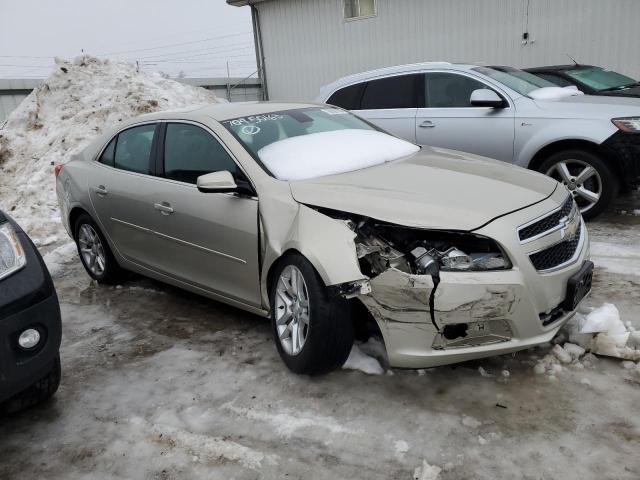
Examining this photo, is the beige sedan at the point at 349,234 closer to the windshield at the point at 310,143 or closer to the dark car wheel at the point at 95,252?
the windshield at the point at 310,143

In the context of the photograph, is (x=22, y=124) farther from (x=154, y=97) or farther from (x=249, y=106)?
(x=249, y=106)

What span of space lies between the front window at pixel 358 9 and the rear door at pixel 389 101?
7133 millimetres

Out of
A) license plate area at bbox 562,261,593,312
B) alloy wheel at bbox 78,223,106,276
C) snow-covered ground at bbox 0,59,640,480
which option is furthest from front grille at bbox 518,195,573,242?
alloy wheel at bbox 78,223,106,276

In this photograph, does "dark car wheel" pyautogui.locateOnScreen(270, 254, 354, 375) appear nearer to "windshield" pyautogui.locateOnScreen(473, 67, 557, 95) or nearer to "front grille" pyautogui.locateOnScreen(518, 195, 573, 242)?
"front grille" pyautogui.locateOnScreen(518, 195, 573, 242)

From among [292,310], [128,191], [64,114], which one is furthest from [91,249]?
[64,114]

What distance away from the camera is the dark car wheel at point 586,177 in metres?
5.52

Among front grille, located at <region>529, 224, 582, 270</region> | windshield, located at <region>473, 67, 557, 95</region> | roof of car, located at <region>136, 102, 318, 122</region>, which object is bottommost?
front grille, located at <region>529, 224, 582, 270</region>

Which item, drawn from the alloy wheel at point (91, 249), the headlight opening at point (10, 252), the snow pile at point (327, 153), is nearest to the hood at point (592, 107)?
the snow pile at point (327, 153)

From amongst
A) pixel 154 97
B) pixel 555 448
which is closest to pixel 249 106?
pixel 555 448

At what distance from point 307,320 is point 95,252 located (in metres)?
2.88

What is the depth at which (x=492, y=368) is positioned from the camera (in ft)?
10.6

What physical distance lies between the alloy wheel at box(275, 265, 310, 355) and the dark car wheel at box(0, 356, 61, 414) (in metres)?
1.21

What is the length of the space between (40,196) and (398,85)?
536 centimetres

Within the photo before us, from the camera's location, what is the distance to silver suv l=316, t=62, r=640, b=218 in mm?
5508
